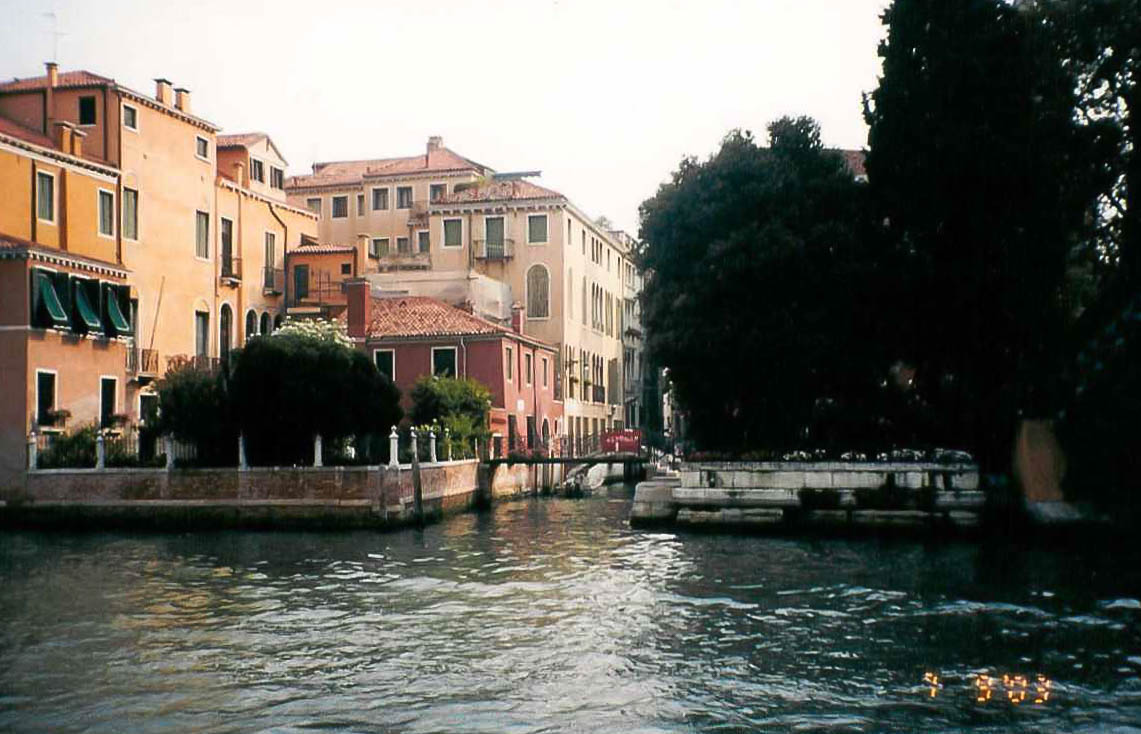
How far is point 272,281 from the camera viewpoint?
40.6 meters

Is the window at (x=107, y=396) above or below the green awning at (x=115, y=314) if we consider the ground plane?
below

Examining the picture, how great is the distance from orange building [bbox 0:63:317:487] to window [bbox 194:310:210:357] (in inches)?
1.7

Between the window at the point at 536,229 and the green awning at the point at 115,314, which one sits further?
the window at the point at 536,229

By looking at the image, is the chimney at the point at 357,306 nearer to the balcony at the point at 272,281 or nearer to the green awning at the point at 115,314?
the balcony at the point at 272,281

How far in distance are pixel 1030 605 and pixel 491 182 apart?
42.8 m

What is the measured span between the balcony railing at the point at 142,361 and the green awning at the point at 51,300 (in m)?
4.75

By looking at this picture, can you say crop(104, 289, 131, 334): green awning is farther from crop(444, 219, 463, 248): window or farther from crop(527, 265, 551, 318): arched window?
crop(527, 265, 551, 318): arched window

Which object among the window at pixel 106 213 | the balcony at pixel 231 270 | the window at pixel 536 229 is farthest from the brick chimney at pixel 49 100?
the window at pixel 536 229

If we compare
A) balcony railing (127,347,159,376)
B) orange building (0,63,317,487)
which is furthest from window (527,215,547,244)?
balcony railing (127,347,159,376)

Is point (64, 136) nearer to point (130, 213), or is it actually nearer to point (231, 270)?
point (130, 213)

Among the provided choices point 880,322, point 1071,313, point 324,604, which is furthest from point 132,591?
point 1071,313

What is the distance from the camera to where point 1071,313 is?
79.9 ft

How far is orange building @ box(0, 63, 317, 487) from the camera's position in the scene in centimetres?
2666

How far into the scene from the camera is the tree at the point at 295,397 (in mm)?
26766
